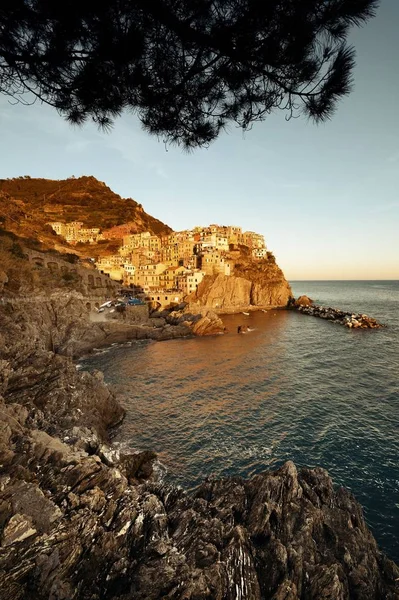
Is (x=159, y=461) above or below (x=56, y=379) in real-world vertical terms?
below

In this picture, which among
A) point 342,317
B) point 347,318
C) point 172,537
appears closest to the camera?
point 172,537

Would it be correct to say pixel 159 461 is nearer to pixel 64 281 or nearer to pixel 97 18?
pixel 97 18

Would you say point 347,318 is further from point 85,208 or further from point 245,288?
point 85,208

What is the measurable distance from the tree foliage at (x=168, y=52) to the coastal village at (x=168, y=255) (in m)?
83.0

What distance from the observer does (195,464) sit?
2033 cm

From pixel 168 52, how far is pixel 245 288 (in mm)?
101889

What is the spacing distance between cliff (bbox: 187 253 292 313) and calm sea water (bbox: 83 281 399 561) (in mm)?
41524

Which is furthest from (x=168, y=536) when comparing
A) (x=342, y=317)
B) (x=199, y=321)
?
(x=342, y=317)

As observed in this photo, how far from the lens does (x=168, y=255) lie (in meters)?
121

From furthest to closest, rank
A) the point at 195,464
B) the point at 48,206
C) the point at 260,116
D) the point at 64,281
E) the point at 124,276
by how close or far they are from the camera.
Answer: the point at 48,206, the point at 124,276, the point at 64,281, the point at 195,464, the point at 260,116

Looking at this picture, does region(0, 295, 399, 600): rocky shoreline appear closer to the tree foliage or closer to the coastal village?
the tree foliage

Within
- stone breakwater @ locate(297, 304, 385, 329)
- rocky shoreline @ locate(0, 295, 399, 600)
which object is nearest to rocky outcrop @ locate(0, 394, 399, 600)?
rocky shoreline @ locate(0, 295, 399, 600)

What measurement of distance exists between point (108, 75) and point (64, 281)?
2554 inches

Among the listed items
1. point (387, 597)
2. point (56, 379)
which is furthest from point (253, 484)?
point (56, 379)
